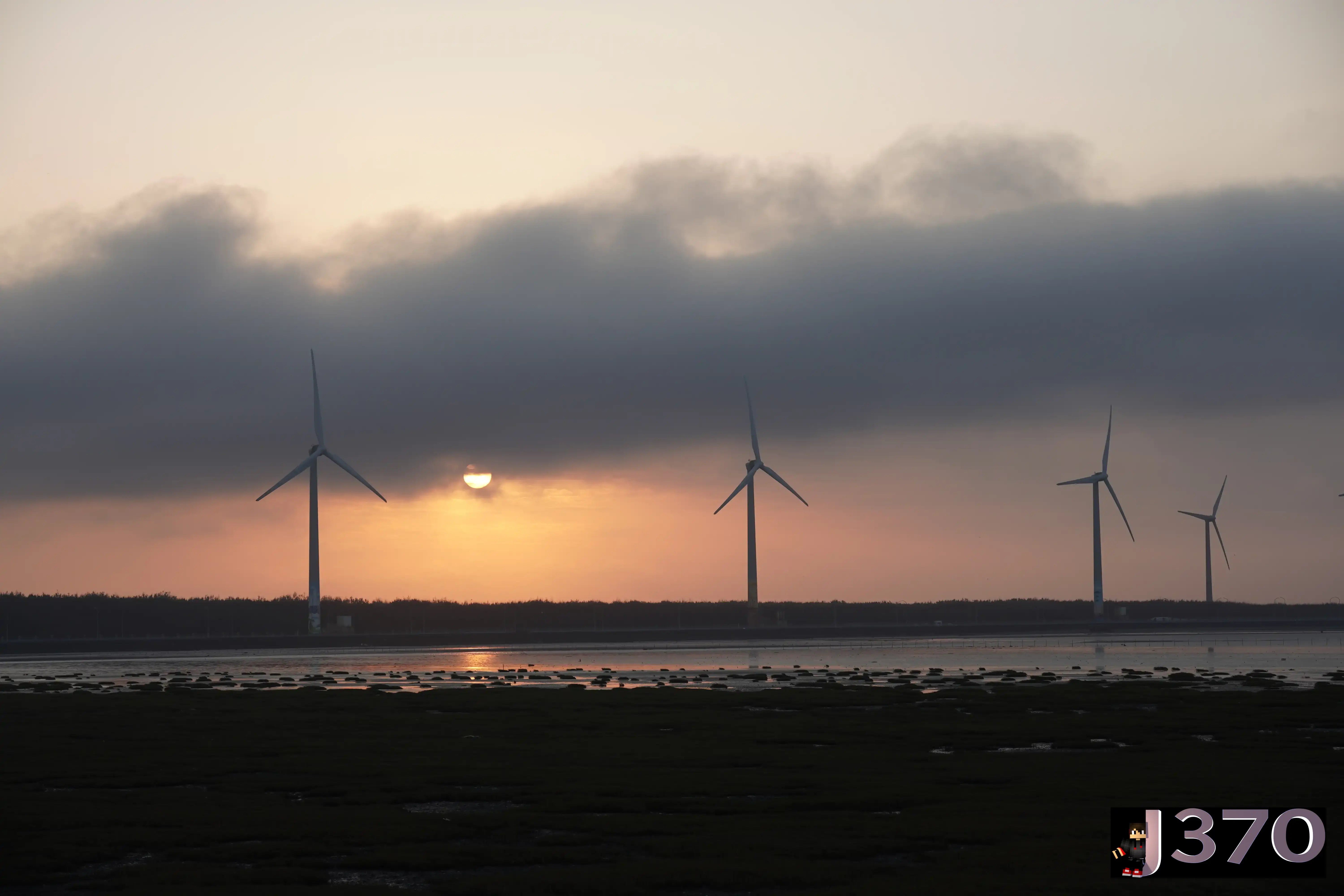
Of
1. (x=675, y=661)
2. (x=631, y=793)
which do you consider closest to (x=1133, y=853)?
(x=631, y=793)

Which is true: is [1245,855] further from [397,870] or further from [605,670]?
[605,670]

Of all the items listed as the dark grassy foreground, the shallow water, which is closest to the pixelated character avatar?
the dark grassy foreground

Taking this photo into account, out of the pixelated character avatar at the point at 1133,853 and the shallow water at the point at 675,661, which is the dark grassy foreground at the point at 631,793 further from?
the shallow water at the point at 675,661

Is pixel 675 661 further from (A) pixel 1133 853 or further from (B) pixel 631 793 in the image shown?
(A) pixel 1133 853

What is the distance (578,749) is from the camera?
48.2m

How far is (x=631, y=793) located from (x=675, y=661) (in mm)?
93572

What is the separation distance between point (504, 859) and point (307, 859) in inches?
156

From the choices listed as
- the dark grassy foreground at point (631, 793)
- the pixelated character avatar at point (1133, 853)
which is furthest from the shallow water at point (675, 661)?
the pixelated character avatar at point (1133, 853)

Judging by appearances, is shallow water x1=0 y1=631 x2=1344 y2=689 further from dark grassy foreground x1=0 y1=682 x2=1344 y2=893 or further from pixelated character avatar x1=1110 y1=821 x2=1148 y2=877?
pixelated character avatar x1=1110 y1=821 x2=1148 y2=877

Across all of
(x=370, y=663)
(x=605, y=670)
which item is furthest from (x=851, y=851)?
(x=370, y=663)

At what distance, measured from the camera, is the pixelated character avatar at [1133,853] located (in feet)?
84.8

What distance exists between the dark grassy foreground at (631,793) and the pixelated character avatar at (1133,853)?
16.0 inches

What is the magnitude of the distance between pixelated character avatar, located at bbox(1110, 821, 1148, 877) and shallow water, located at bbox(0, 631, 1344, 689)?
5466 cm

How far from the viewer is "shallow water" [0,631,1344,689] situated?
3930 inches
